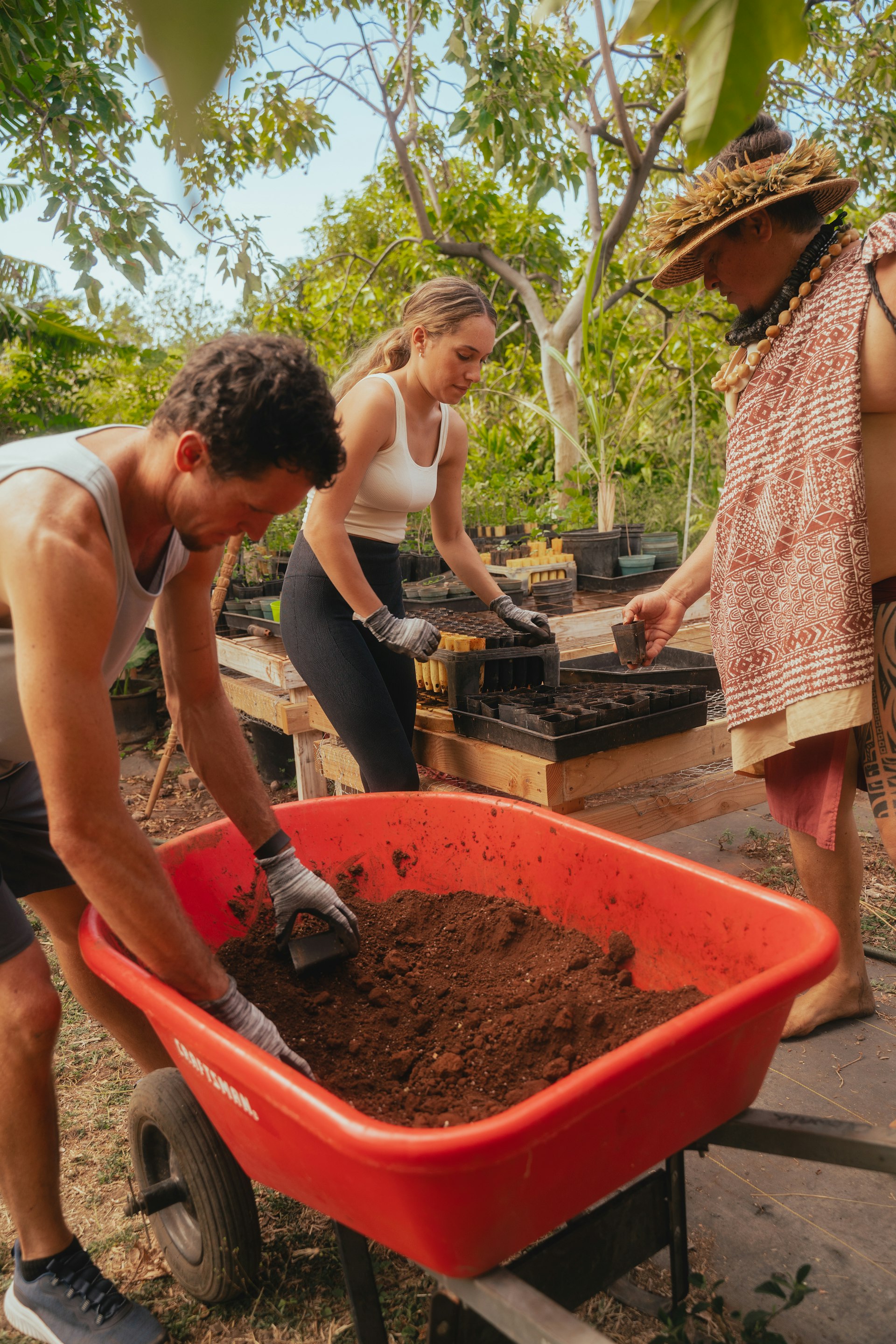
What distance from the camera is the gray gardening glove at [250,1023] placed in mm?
1174

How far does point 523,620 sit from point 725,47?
214cm

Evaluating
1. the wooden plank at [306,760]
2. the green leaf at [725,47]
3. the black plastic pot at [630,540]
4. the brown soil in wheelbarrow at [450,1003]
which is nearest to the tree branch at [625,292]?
the black plastic pot at [630,540]

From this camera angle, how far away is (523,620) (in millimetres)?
2537

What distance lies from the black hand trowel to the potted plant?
312 centimetres

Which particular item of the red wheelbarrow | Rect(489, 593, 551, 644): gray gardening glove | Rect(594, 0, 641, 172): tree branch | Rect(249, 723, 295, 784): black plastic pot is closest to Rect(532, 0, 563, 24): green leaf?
the red wheelbarrow

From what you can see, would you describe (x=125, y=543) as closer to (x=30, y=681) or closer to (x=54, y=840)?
(x=30, y=681)

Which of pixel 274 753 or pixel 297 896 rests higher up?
pixel 297 896

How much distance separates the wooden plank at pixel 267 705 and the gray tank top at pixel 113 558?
4.03 feet

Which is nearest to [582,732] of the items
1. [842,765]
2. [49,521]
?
[842,765]

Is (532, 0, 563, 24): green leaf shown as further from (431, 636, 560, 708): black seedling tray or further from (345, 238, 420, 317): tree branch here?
(345, 238, 420, 317): tree branch

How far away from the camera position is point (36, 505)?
107 centimetres

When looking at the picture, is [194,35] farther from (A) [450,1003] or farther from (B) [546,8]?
(A) [450,1003]

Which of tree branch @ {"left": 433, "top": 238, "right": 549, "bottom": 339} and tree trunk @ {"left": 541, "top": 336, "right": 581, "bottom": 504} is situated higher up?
tree branch @ {"left": 433, "top": 238, "right": 549, "bottom": 339}

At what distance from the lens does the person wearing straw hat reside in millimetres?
1443
